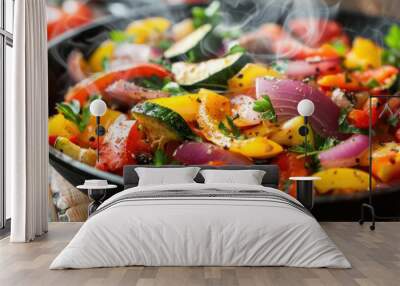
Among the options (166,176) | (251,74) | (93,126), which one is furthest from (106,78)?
(251,74)

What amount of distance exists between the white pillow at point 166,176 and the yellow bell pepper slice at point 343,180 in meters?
1.70

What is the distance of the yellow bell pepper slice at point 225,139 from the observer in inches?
308

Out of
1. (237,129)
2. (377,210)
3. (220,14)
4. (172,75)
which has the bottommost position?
(377,210)

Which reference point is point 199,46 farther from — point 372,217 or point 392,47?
point 372,217

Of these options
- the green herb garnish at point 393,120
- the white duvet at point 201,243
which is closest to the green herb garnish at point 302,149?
the green herb garnish at point 393,120

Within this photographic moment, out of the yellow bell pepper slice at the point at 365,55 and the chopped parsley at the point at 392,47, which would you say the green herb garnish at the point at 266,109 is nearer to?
the yellow bell pepper slice at the point at 365,55

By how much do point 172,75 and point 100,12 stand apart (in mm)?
1277

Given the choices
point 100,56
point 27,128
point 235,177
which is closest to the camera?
point 27,128

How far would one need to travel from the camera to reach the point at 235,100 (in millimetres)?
7898

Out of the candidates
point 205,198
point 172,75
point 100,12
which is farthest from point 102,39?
point 205,198

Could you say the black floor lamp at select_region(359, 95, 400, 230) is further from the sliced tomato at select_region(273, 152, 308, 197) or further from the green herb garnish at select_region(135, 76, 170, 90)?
the green herb garnish at select_region(135, 76, 170, 90)

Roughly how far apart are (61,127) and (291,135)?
299cm

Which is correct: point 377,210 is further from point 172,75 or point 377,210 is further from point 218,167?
point 172,75

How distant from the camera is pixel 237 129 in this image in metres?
7.83
